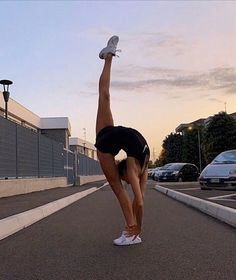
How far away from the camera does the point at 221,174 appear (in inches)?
677

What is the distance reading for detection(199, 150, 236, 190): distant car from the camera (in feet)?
55.3

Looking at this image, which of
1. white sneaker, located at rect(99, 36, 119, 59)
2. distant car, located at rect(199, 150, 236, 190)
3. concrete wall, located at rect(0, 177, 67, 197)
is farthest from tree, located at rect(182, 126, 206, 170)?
white sneaker, located at rect(99, 36, 119, 59)

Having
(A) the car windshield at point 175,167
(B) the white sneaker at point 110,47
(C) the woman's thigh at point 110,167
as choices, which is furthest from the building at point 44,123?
(C) the woman's thigh at point 110,167

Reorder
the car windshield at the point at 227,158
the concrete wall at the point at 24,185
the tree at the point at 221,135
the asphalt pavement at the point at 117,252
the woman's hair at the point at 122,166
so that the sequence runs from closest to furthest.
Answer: the asphalt pavement at the point at 117,252
the woman's hair at the point at 122,166
the concrete wall at the point at 24,185
the car windshield at the point at 227,158
the tree at the point at 221,135

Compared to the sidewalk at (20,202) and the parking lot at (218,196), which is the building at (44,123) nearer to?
the sidewalk at (20,202)

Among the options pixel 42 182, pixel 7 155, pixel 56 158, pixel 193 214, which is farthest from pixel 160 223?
pixel 56 158

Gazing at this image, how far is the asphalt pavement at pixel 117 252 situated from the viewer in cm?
461

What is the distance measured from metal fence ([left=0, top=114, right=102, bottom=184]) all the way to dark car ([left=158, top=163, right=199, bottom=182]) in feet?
28.0

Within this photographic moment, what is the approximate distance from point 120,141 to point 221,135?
61258 millimetres

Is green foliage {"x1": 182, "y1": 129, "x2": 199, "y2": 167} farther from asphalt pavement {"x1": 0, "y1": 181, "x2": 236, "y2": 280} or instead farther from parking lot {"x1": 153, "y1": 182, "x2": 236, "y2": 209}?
asphalt pavement {"x1": 0, "y1": 181, "x2": 236, "y2": 280}

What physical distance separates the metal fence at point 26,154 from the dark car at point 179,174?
8533 millimetres

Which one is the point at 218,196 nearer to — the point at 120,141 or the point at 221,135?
the point at 120,141

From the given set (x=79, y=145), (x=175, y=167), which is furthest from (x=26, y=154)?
(x=79, y=145)

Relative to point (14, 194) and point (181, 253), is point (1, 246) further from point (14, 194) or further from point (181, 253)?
point (14, 194)
